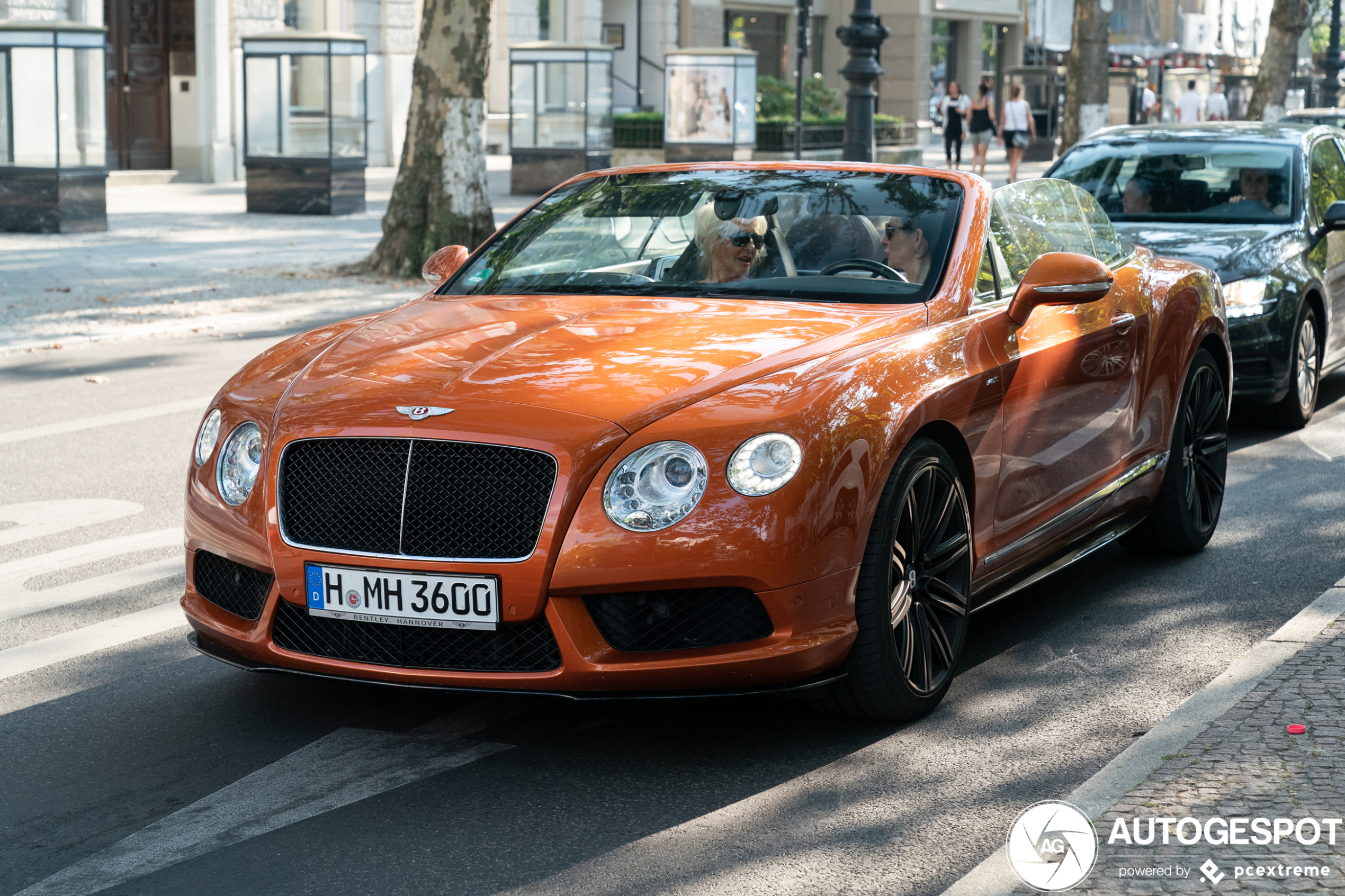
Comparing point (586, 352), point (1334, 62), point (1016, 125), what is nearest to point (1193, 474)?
point (586, 352)

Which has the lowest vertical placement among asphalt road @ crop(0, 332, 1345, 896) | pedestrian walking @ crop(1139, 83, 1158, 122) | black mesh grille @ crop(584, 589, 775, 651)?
asphalt road @ crop(0, 332, 1345, 896)

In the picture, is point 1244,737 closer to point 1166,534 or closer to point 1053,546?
point 1053,546

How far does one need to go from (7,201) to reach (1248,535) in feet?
53.5

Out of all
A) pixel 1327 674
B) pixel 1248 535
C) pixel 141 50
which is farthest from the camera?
pixel 141 50

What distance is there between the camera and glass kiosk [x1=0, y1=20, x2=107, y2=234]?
1956cm

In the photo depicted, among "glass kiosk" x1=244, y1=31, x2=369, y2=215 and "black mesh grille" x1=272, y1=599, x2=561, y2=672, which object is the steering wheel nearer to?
"black mesh grille" x1=272, y1=599, x2=561, y2=672

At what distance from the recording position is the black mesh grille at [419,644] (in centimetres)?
418

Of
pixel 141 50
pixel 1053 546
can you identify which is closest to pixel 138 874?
pixel 1053 546

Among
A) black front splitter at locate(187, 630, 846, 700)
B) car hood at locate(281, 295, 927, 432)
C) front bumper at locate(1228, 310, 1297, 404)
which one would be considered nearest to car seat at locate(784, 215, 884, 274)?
car hood at locate(281, 295, 927, 432)

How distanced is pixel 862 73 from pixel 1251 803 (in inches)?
621

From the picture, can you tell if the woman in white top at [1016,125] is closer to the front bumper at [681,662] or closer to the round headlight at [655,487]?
the front bumper at [681,662]

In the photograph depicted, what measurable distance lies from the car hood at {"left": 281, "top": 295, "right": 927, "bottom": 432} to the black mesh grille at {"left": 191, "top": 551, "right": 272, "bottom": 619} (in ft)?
1.51

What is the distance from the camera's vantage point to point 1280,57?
29.8 meters

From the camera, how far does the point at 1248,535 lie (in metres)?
7.18
